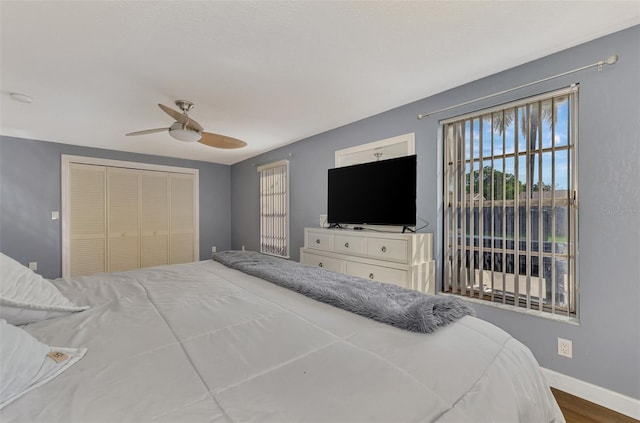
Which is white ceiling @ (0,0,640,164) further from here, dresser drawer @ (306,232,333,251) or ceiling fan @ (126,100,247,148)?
dresser drawer @ (306,232,333,251)

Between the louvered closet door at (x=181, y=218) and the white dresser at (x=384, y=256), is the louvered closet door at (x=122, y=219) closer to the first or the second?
the louvered closet door at (x=181, y=218)

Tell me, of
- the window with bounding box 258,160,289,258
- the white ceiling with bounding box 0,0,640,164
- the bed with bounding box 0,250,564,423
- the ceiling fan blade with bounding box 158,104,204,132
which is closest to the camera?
the bed with bounding box 0,250,564,423

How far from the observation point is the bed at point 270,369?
0.64 metres

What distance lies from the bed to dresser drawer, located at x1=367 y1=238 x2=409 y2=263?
1.23 meters

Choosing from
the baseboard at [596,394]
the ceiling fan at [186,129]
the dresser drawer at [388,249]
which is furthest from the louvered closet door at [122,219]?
the baseboard at [596,394]

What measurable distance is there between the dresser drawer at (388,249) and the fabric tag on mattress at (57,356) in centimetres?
217

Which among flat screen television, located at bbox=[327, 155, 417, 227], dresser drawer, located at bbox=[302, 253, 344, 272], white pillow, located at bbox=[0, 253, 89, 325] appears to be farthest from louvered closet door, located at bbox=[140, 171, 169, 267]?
white pillow, located at bbox=[0, 253, 89, 325]

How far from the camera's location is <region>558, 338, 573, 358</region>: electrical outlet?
184cm

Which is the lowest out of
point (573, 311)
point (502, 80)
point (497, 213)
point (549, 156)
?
point (573, 311)

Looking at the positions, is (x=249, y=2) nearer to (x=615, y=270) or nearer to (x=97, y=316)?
(x=97, y=316)

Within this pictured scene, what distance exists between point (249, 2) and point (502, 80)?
6.41 ft

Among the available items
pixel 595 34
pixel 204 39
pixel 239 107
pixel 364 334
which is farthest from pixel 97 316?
pixel 595 34

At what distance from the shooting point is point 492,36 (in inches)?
67.9

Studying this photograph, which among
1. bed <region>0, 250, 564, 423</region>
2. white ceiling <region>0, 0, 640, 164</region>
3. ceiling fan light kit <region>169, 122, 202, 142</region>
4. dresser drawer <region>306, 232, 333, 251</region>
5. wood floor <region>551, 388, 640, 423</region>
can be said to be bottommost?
wood floor <region>551, 388, 640, 423</region>
